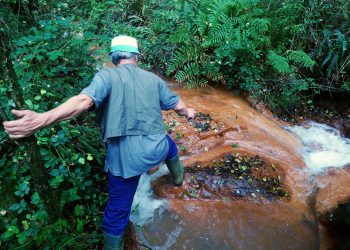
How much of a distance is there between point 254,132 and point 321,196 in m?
1.41

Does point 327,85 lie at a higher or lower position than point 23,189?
lower

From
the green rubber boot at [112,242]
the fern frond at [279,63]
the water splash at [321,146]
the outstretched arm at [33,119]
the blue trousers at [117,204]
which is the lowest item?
the water splash at [321,146]

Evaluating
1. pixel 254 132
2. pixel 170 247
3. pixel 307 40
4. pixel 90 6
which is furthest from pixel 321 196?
pixel 90 6

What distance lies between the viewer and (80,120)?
4023 millimetres

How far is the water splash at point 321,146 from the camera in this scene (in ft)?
17.2

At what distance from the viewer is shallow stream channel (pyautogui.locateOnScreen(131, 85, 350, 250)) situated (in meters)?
3.48

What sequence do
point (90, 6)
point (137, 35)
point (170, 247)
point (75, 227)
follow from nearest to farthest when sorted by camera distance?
point (75, 227) → point (170, 247) → point (137, 35) → point (90, 6)

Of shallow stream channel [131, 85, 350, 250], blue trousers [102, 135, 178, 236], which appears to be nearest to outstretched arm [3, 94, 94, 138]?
blue trousers [102, 135, 178, 236]

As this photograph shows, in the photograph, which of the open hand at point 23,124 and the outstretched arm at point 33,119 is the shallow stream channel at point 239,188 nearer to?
the outstretched arm at point 33,119

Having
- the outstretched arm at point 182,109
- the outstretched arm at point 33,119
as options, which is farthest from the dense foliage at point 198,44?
the outstretched arm at point 33,119

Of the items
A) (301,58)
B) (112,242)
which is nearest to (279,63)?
(301,58)

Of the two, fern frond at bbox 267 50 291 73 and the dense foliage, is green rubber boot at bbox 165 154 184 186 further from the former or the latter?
fern frond at bbox 267 50 291 73

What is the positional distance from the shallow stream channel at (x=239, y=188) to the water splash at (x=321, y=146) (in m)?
0.02

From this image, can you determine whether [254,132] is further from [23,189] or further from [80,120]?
[23,189]
